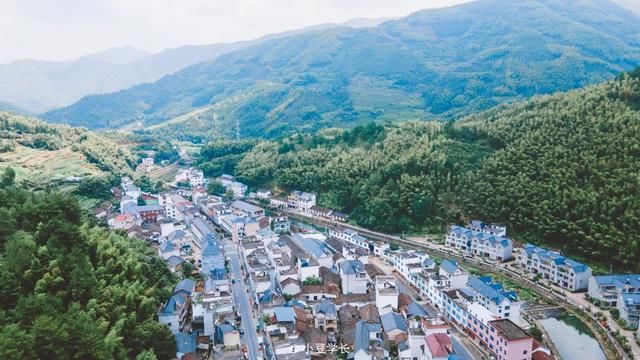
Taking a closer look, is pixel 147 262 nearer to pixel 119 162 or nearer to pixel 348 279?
pixel 348 279

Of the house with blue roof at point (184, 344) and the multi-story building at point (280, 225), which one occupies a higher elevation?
the house with blue roof at point (184, 344)

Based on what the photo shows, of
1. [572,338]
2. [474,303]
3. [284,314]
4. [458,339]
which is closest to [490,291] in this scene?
[474,303]

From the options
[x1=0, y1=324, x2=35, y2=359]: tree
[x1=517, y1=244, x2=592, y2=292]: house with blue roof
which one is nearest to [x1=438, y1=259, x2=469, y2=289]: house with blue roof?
[x1=517, y1=244, x2=592, y2=292]: house with blue roof

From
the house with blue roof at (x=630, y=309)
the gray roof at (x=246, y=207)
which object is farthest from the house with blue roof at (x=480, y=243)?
the gray roof at (x=246, y=207)

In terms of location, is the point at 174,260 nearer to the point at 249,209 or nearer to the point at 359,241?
the point at 249,209

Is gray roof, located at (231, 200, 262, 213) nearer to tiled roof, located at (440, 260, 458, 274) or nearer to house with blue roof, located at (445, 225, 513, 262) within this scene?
house with blue roof, located at (445, 225, 513, 262)

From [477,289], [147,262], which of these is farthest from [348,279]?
[147,262]

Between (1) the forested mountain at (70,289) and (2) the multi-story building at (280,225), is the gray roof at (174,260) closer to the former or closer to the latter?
(1) the forested mountain at (70,289)
